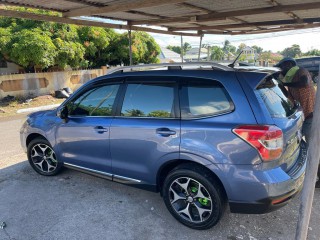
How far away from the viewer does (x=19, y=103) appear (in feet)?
39.8

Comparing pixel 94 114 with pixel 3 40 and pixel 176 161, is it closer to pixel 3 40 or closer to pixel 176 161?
pixel 176 161

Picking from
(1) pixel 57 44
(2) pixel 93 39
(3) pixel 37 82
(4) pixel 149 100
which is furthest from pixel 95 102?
(2) pixel 93 39

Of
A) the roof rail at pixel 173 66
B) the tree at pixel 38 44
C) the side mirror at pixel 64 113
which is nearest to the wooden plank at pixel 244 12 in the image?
the roof rail at pixel 173 66

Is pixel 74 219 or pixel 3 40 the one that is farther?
pixel 3 40

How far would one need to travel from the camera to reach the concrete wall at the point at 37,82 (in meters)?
12.4

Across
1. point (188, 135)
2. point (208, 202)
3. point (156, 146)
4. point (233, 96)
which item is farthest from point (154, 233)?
point (233, 96)

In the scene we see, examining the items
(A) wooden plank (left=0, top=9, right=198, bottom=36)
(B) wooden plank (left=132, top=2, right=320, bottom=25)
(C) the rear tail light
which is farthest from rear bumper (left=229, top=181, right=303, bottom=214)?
(A) wooden plank (left=0, top=9, right=198, bottom=36)

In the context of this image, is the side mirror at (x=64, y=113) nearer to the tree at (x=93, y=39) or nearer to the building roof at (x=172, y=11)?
the building roof at (x=172, y=11)

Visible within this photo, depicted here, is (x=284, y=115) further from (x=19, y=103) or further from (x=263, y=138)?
(x=19, y=103)

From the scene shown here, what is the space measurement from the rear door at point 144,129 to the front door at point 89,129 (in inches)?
6.8

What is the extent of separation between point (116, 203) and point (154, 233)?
810 mm

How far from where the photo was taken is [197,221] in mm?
2932

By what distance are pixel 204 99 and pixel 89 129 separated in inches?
65.2

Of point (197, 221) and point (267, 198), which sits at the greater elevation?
point (267, 198)
